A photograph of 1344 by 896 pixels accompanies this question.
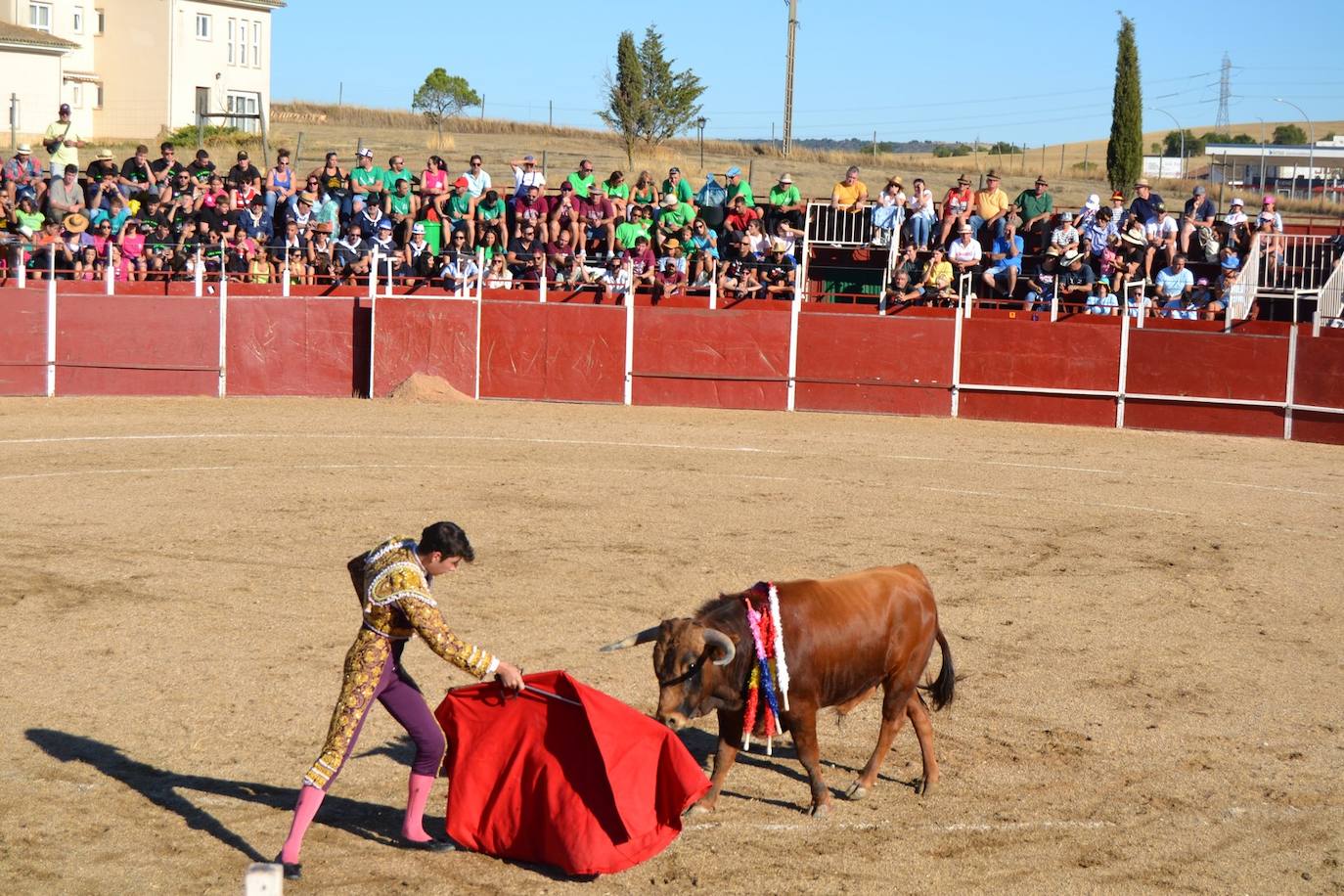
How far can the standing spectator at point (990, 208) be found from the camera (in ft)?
70.2

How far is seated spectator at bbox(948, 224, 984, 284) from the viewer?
20.5 meters

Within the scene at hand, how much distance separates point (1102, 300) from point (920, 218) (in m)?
3.03

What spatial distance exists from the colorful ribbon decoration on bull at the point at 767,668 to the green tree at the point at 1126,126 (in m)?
35.1

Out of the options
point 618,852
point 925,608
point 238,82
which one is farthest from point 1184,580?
point 238,82

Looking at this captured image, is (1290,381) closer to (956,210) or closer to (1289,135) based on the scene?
(956,210)

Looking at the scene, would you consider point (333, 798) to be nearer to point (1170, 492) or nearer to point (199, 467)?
point (199, 467)

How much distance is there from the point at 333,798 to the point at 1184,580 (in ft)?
21.6

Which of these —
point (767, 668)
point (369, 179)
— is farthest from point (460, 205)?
point (767, 668)

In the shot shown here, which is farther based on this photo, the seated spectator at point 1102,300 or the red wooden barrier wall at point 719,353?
the seated spectator at point 1102,300

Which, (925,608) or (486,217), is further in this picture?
(486,217)

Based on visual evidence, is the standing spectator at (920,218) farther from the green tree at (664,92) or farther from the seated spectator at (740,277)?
the green tree at (664,92)

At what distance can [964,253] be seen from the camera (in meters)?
20.5

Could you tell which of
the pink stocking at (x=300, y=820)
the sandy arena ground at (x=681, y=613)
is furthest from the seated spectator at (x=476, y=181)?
the pink stocking at (x=300, y=820)

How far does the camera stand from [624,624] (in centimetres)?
906
